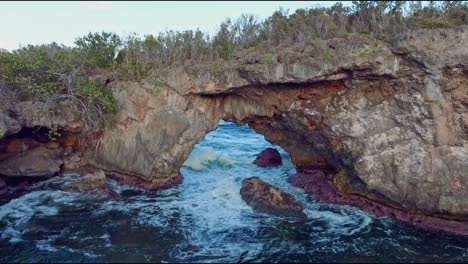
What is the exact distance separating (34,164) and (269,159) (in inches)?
490

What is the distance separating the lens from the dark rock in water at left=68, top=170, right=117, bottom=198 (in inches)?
673

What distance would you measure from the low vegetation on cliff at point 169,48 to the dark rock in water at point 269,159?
7276 millimetres

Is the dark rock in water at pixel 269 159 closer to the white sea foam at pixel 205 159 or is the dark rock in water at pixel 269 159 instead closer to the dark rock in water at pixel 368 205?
the white sea foam at pixel 205 159

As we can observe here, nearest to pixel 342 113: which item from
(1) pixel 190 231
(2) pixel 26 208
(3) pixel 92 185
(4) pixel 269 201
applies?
(4) pixel 269 201

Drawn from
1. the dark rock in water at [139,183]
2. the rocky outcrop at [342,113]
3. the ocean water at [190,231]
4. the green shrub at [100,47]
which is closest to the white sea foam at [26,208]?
the ocean water at [190,231]

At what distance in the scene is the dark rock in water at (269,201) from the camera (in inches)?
616

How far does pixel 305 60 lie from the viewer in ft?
53.2

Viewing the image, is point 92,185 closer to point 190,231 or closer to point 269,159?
point 190,231

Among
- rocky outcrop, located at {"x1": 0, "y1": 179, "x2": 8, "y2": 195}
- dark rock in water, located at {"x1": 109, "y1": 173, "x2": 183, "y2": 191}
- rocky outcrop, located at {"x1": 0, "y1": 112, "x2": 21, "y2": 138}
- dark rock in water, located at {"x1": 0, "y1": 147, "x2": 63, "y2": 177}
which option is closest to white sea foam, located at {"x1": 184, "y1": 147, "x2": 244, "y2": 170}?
dark rock in water, located at {"x1": 109, "y1": 173, "x2": 183, "y2": 191}

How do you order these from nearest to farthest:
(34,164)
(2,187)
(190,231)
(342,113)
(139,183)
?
(190,231), (342,113), (2,187), (34,164), (139,183)

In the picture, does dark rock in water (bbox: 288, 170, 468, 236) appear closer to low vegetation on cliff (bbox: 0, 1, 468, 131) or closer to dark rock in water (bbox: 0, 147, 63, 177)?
low vegetation on cliff (bbox: 0, 1, 468, 131)

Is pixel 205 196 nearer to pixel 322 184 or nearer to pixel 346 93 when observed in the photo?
pixel 322 184

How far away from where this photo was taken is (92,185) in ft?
56.6

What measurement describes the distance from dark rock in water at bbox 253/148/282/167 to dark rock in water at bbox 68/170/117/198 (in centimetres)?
914
